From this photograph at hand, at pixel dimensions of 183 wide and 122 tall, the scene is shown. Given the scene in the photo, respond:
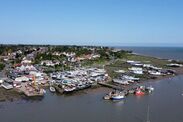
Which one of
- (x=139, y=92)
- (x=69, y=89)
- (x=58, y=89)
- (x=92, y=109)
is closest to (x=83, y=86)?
(x=69, y=89)

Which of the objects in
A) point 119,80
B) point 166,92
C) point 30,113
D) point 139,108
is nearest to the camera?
point 30,113

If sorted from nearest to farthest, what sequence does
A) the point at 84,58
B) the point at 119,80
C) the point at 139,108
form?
the point at 139,108
the point at 119,80
the point at 84,58

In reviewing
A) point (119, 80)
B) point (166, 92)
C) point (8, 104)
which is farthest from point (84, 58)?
point (8, 104)

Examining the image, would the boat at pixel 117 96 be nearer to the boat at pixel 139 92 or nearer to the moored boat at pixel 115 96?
the moored boat at pixel 115 96

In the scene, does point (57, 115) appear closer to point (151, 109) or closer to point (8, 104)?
point (8, 104)

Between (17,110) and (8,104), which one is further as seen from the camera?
(8,104)

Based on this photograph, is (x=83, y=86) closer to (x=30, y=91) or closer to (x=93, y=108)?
(x=30, y=91)

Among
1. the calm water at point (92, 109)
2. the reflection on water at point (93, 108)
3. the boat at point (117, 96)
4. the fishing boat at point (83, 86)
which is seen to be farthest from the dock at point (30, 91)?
the boat at point (117, 96)
